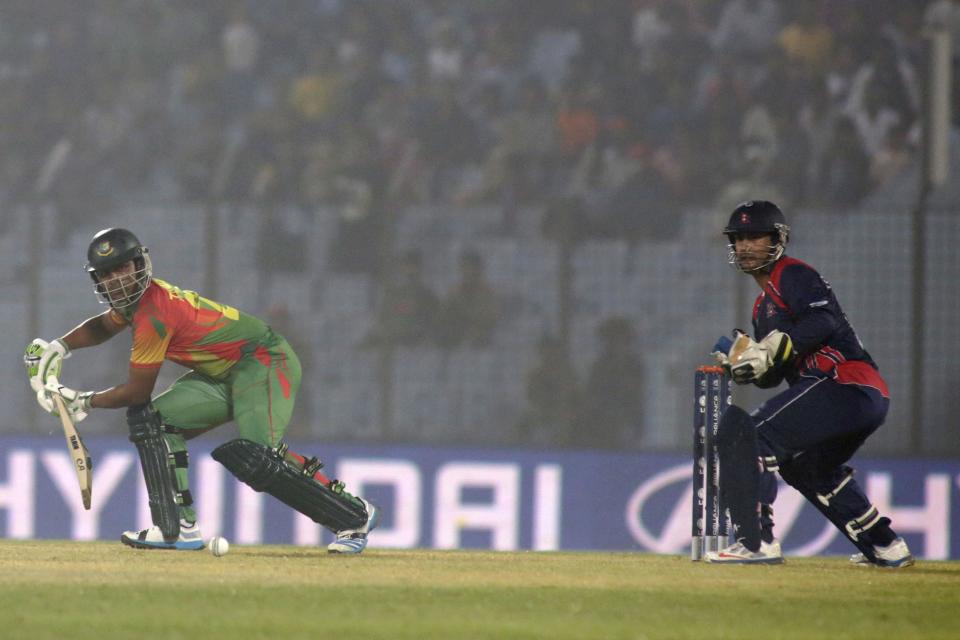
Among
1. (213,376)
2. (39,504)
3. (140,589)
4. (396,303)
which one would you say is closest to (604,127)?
(396,303)

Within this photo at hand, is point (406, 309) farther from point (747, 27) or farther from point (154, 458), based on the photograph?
point (154, 458)

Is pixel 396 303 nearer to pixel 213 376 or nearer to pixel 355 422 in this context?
pixel 355 422

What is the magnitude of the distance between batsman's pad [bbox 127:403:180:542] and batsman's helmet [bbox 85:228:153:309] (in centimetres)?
56

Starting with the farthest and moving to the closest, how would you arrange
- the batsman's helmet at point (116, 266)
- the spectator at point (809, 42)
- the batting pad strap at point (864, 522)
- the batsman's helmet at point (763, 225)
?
1. the spectator at point (809, 42)
2. the batsman's helmet at point (116, 266)
3. the batting pad strap at point (864, 522)
4. the batsman's helmet at point (763, 225)

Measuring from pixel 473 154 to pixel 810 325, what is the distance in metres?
8.73

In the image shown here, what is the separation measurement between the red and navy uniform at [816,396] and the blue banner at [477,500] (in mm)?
4749

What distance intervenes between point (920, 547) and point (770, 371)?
539cm

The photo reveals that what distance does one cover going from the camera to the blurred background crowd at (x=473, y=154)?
43.5 ft

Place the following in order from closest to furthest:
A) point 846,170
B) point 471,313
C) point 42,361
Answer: point 42,361, point 471,313, point 846,170

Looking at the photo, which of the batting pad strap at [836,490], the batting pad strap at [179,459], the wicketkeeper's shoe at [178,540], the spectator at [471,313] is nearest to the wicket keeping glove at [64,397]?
the batting pad strap at [179,459]

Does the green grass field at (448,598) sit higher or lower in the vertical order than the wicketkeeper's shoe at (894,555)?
lower

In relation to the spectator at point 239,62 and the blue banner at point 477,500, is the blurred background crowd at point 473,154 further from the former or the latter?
the blue banner at point 477,500

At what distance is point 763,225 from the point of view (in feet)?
25.7

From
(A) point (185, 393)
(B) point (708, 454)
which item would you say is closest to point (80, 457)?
(A) point (185, 393)
